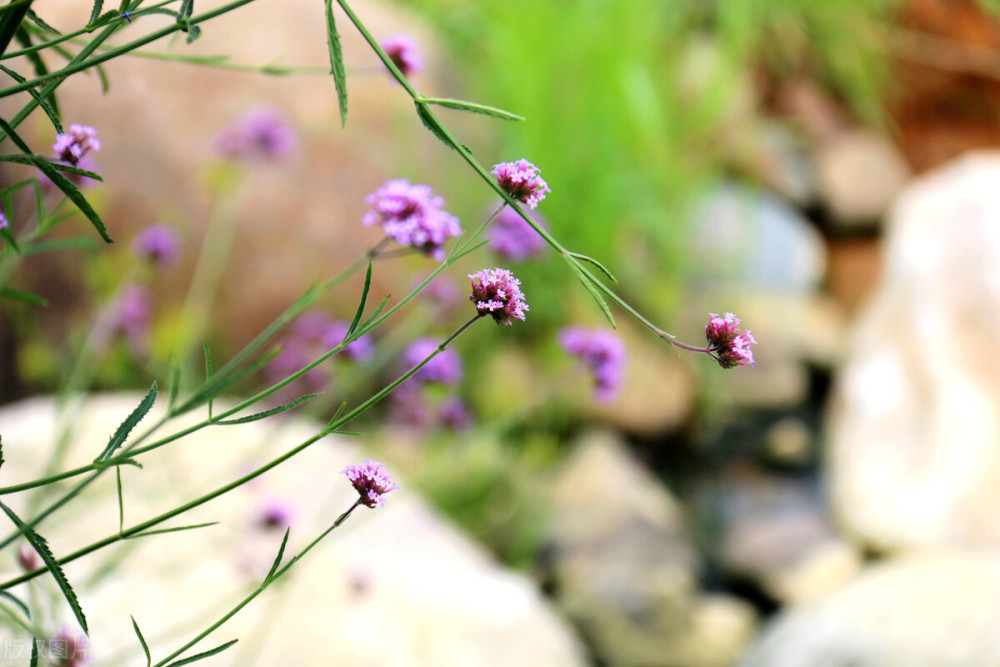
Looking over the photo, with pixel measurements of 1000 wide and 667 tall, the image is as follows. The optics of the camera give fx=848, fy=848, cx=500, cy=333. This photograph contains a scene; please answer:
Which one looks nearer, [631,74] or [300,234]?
[300,234]

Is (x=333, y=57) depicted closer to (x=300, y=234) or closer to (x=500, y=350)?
(x=300, y=234)

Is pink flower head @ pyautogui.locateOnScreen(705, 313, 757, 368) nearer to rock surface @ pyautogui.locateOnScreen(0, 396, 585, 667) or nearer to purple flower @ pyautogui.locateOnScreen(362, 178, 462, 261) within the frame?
purple flower @ pyautogui.locateOnScreen(362, 178, 462, 261)

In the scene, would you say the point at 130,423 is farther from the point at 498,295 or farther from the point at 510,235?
the point at 510,235

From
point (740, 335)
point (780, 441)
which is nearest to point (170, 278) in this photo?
point (780, 441)

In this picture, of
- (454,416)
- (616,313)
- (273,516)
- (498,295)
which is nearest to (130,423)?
(498,295)

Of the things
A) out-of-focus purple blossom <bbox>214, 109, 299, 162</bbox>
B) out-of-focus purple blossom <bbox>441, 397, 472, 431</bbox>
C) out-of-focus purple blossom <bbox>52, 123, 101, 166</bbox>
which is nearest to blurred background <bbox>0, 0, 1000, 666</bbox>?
out-of-focus purple blossom <bbox>441, 397, 472, 431</bbox>

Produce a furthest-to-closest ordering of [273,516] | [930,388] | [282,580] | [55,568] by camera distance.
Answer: [930,388], [273,516], [282,580], [55,568]
